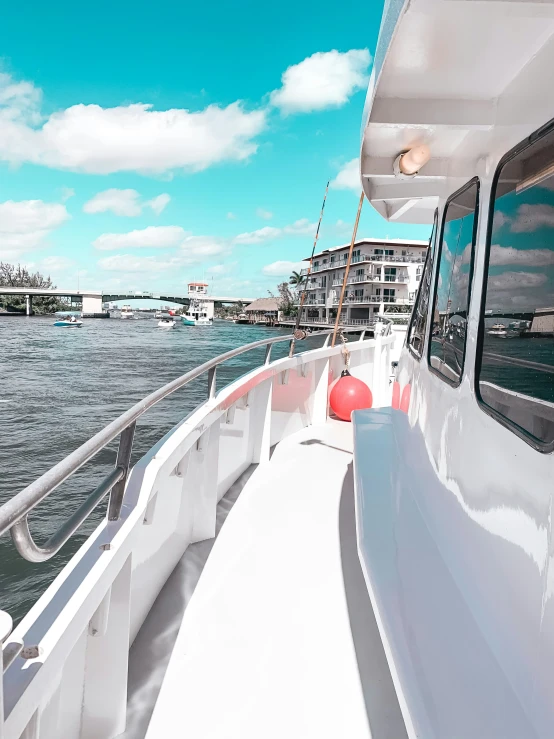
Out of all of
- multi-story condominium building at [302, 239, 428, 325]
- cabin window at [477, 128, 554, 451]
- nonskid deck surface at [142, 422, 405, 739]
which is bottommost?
nonskid deck surface at [142, 422, 405, 739]

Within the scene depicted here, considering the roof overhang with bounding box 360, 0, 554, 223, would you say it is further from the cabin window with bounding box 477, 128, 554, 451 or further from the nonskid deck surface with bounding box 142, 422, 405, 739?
the nonskid deck surface with bounding box 142, 422, 405, 739

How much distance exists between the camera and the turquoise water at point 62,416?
5.33 meters

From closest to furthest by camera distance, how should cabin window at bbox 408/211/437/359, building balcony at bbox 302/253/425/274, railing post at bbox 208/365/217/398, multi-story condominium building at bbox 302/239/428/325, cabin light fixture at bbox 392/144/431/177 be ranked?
cabin light fixture at bbox 392/144/431/177 < cabin window at bbox 408/211/437/359 < railing post at bbox 208/365/217/398 < multi-story condominium building at bbox 302/239/428/325 < building balcony at bbox 302/253/425/274

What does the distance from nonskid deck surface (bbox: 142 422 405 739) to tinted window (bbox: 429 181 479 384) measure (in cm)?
118

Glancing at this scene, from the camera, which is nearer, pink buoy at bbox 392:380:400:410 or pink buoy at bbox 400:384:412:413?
pink buoy at bbox 400:384:412:413

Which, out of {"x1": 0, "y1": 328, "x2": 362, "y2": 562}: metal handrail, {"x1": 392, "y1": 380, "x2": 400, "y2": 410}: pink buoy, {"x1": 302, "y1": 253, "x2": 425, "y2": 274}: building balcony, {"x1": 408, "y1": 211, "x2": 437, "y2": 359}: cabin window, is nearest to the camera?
{"x1": 0, "y1": 328, "x2": 362, "y2": 562}: metal handrail

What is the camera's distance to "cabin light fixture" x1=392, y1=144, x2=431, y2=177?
7.91 feet

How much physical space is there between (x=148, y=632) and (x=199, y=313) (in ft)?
317

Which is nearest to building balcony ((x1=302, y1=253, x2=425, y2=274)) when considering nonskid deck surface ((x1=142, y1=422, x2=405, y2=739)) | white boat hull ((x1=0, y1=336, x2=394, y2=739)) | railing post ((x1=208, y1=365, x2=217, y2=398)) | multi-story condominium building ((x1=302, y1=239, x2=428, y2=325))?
multi-story condominium building ((x1=302, y1=239, x2=428, y2=325))

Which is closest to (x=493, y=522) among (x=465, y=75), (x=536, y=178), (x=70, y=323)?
(x=536, y=178)

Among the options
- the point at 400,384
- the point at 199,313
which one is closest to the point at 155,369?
the point at 400,384

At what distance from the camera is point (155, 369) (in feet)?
78.1

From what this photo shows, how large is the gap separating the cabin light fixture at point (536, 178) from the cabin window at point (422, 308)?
1421mm

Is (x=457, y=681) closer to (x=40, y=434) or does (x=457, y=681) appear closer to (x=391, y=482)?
(x=391, y=482)
